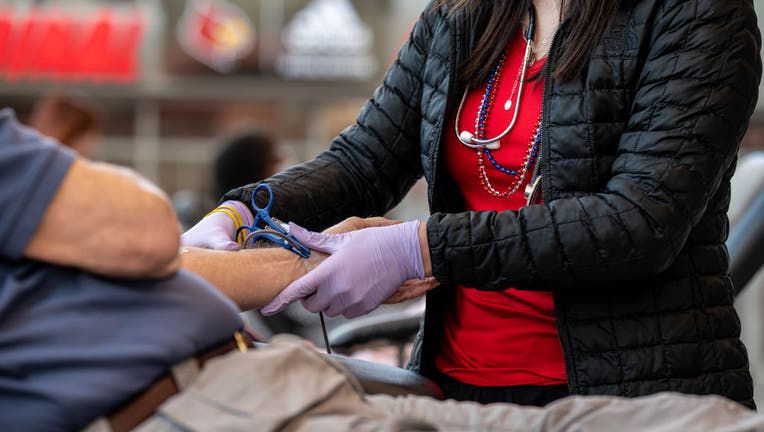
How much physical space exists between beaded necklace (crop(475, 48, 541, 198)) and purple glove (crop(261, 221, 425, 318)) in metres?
0.21

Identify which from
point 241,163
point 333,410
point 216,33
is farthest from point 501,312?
point 216,33

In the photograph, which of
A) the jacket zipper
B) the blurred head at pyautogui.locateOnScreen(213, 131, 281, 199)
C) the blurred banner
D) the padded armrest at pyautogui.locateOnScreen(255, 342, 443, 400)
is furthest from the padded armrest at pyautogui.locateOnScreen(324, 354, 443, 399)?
the blurred banner

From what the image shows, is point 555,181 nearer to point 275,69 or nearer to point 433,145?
point 433,145

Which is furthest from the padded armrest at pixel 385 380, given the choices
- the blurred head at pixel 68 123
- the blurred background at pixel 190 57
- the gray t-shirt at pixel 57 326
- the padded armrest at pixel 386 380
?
the blurred background at pixel 190 57

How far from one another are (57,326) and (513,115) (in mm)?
879

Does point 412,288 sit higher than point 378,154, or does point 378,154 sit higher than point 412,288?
point 378,154

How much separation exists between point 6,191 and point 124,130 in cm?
1109

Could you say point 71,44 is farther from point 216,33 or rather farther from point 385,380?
point 385,380

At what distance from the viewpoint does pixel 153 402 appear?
89cm

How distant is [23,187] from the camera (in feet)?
2.72

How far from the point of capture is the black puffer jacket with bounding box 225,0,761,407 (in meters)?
1.30

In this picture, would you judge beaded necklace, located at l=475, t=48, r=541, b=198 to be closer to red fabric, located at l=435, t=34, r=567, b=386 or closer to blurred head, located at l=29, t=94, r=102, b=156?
red fabric, located at l=435, t=34, r=567, b=386

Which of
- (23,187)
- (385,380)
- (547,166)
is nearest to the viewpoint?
(23,187)

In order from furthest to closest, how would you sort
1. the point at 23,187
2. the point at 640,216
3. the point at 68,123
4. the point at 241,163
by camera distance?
the point at 241,163
the point at 68,123
the point at 640,216
the point at 23,187
